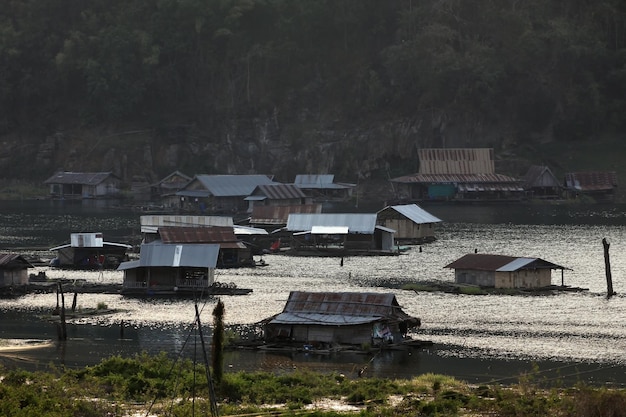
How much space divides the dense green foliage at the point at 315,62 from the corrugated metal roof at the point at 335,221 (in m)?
51.3

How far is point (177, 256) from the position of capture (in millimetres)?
65688

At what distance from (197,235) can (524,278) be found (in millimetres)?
20150

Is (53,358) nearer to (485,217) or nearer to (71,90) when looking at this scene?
(485,217)

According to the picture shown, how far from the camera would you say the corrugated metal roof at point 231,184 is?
116688mm

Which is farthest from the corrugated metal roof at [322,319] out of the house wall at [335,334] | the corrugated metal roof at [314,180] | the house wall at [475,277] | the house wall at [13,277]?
the corrugated metal roof at [314,180]

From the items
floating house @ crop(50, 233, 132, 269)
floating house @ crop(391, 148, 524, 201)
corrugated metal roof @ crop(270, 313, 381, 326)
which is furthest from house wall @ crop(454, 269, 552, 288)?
floating house @ crop(391, 148, 524, 201)

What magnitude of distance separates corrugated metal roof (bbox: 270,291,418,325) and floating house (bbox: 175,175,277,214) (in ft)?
201

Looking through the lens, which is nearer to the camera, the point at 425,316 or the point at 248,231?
the point at 425,316

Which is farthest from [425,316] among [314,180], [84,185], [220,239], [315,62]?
[315,62]

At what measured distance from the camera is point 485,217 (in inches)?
4245

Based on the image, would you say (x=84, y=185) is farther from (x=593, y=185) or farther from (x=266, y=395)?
(x=266, y=395)

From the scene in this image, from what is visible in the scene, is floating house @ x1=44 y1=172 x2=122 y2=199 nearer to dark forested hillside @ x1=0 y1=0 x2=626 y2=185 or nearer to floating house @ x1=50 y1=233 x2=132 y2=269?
dark forested hillside @ x1=0 y1=0 x2=626 y2=185

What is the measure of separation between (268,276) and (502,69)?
69270 millimetres

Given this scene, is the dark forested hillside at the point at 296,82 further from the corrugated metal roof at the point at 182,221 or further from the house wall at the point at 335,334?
the house wall at the point at 335,334
